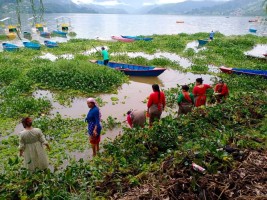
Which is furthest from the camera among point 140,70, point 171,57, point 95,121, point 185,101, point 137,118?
point 171,57

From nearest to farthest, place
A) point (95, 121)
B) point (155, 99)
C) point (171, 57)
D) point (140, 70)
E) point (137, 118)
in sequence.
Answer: point (95, 121) < point (137, 118) < point (155, 99) < point (140, 70) < point (171, 57)

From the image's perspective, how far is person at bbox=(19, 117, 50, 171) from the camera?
5406 mm

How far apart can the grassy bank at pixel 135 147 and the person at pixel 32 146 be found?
317 mm

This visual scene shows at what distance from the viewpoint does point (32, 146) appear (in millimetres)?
5586

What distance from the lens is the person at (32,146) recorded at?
5.41 m

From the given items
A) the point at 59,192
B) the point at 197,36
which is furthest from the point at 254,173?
the point at 197,36

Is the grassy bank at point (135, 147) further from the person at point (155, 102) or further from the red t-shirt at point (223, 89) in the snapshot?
the person at point (155, 102)

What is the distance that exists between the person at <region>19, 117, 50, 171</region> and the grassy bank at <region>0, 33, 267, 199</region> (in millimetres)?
317

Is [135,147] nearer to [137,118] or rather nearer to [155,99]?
[137,118]

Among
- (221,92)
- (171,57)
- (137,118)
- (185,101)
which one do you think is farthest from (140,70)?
(137,118)

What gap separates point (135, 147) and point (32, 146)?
8.42 feet

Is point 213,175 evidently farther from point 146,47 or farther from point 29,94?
point 146,47

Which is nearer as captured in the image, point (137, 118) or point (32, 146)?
point (32, 146)

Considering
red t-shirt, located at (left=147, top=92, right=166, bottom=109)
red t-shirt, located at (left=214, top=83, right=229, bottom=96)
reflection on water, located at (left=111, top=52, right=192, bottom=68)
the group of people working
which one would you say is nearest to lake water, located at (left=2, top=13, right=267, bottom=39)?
reflection on water, located at (left=111, top=52, right=192, bottom=68)
